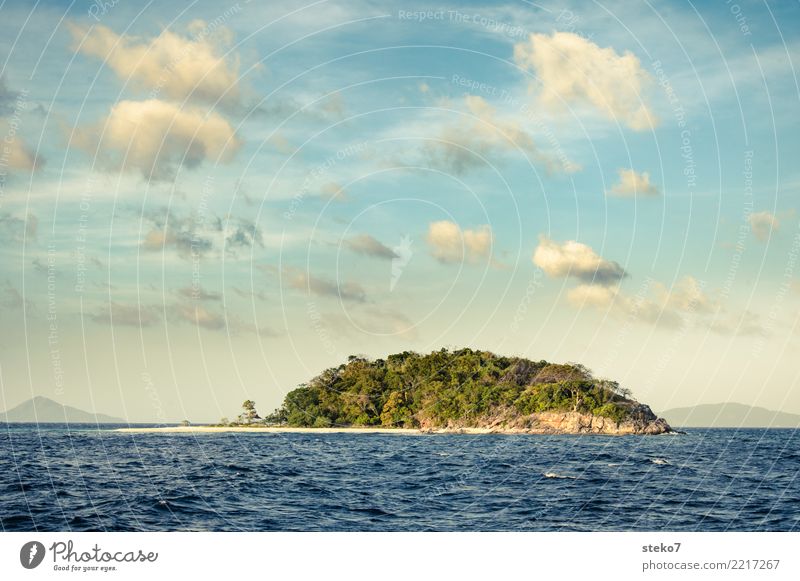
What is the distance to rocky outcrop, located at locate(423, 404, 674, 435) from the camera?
19000cm

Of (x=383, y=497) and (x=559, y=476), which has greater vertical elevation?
(x=559, y=476)

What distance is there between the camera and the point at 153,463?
2808 inches

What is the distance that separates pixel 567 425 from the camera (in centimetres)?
18975

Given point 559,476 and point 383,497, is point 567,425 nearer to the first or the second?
point 559,476

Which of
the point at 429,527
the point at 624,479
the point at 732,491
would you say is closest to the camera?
the point at 429,527

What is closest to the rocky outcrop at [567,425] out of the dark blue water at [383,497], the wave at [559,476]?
Result: the dark blue water at [383,497]

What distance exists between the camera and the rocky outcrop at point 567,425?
190 metres

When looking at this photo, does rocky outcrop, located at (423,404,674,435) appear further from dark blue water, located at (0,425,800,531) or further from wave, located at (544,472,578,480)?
wave, located at (544,472,578,480)

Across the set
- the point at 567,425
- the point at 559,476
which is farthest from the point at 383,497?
the point at 567,425

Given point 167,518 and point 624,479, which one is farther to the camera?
point 624,479
